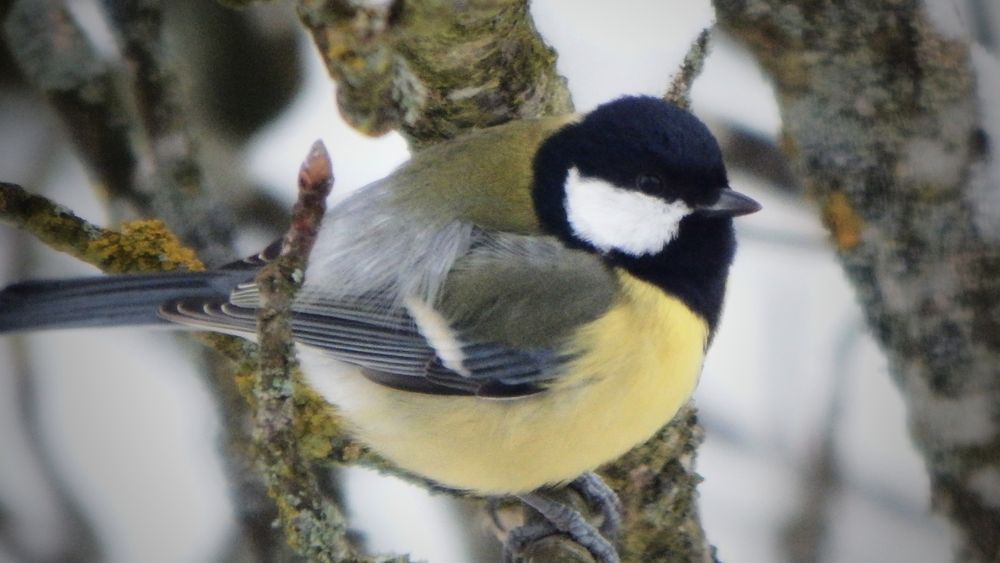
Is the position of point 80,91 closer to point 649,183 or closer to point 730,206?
point 649,183

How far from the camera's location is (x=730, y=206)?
1511 millimetres

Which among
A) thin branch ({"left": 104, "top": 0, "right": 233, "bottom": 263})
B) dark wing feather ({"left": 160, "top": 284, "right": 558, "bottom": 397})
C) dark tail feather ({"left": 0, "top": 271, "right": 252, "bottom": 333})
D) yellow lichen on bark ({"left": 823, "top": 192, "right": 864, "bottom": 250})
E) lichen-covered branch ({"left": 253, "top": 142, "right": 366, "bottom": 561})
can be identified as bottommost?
lichen-covered branch ({"left": 253, "top": 142, "right": 366, "bottom": 561})

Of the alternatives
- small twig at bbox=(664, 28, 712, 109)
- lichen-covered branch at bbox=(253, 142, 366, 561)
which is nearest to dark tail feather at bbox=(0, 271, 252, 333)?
lichen-covered branch at bbox=(253, 142, 366, 561)

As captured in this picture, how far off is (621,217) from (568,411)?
11.5 inches

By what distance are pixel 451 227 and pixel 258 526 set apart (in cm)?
59

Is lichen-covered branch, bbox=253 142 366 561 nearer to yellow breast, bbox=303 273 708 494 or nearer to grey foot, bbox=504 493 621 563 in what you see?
yellow breast, bbox=303 273 708 494

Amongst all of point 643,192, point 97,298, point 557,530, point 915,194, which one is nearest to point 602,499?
point 557,530

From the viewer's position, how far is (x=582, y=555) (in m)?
1.49

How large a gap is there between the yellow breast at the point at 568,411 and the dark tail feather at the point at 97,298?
270mm

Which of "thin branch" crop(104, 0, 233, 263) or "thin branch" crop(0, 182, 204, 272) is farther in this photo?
"thin branch" crop(104, 0, 233, 263)

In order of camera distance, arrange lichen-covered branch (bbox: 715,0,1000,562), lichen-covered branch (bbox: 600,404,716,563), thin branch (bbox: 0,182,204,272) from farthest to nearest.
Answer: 1. lichen-covered branch (bbox: 600,404,716,563)
2. lichen-covered branch (bbox: 715,0,1000,562)
3. thin branch (bbox: 0,182,204,272)

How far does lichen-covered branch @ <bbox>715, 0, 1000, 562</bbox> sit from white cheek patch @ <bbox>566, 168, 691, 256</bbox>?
284mm

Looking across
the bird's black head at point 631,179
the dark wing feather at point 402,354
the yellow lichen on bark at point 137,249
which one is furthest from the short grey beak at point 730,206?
the yellow lichen on bark at point 137,249

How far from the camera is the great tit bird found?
1.47 meters
